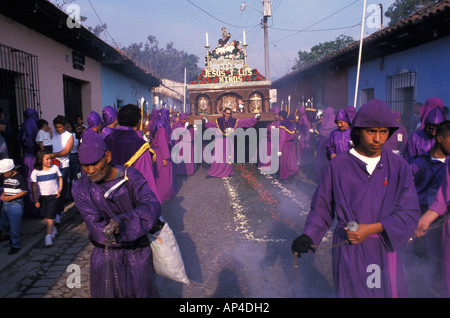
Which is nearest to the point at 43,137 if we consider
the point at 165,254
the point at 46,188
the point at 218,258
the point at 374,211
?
the point at 46,188

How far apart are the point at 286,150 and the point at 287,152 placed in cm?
8

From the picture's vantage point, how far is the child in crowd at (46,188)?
570cm

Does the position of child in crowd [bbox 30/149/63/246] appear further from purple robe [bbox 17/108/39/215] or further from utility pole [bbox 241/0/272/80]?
utility pole [bbox 241/0/272/80]

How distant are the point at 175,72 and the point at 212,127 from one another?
225ft

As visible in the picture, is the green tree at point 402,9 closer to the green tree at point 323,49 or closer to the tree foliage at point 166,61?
the green tree at point 323,49

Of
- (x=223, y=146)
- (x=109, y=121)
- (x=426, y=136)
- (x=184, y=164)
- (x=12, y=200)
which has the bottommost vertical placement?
(x=184, y=164)

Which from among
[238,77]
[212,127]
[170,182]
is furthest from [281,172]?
[238,77]

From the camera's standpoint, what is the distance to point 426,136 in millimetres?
4969

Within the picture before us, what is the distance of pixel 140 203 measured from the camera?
109 inches

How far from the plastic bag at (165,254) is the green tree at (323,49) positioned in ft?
112

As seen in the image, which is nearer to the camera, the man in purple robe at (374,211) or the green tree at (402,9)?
the man in purple robe at (374,211)

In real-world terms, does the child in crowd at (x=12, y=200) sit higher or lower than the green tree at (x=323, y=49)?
lower

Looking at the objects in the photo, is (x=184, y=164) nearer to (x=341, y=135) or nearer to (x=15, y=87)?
(x=15, y=87)

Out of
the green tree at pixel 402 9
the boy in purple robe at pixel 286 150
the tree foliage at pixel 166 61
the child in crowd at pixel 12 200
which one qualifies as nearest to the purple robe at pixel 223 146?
the boy in purple robe at pixel 286 150
